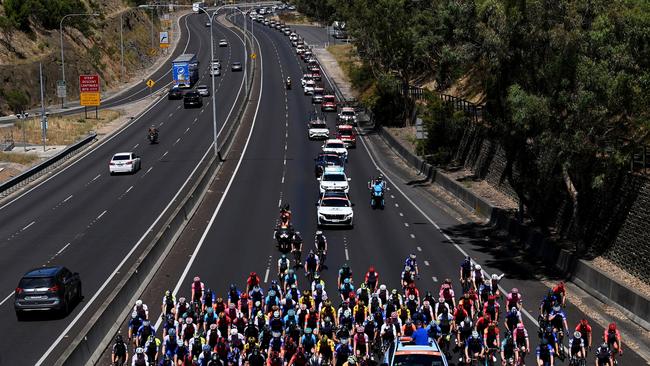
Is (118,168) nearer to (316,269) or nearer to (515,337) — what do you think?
(316,269)

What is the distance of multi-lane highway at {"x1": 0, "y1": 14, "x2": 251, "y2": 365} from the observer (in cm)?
2695

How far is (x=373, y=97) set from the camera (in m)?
86.6

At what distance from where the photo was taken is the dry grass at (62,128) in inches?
3024

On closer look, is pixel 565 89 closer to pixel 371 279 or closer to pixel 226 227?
Result: pixel 371 279

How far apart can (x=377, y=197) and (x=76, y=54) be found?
270 feet

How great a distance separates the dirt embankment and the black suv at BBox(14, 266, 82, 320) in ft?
235

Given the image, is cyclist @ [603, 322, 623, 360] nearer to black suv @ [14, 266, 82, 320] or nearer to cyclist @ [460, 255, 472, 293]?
cyclist @ [460, 255, 472, 293]

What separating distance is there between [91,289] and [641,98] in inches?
740

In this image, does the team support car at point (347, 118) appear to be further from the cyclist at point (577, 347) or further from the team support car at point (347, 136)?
the cyclist at point (577, 347)

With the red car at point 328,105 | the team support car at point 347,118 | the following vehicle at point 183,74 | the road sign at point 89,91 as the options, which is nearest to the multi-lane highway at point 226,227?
the team support car at point 347,118

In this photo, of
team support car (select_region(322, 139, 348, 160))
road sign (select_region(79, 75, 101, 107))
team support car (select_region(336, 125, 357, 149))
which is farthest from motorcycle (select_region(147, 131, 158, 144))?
team support car (select_region(322, 139, 348, 160))

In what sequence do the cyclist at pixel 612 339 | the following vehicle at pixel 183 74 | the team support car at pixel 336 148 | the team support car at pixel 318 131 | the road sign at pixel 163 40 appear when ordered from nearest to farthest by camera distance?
the cyclist at pixel 612 339, the team support car at pixel 336 148, the team support car at pixel 318 131, the following vehicle at pixel 183 74, the road sign at pixel 163 40

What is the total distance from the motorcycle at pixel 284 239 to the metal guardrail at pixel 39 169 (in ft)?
77.6

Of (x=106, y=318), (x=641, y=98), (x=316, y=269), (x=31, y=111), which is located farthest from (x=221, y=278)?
(x=31, y=111)
